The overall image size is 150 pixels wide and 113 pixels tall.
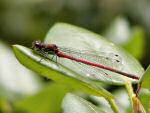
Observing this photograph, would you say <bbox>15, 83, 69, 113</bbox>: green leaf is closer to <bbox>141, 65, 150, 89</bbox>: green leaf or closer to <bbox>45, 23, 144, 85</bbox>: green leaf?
<bbox>45, 23, 144, 85</bbox>: green leaf

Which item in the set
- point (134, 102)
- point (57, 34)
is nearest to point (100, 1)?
point (57, 34)

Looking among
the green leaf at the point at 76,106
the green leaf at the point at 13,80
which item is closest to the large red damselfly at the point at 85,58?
the green leaf at the point at 76,106

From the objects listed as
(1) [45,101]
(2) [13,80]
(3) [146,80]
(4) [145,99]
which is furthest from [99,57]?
(2) [13,80]

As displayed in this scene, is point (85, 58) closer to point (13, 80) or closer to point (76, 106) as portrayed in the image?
point (76, 106)

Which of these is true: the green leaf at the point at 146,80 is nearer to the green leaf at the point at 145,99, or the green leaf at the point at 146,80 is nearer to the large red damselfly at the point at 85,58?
the green leaf at the point at 145,99

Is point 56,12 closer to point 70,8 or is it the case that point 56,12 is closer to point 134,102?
point 70,8

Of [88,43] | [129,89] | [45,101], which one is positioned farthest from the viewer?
[45,101]

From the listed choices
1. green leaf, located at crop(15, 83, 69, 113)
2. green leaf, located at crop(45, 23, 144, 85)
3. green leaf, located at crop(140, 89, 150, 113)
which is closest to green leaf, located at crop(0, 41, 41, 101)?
green leaf, located at crop(15, 83, 69, 113)
